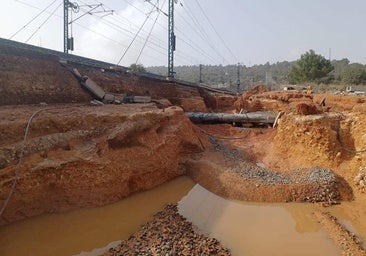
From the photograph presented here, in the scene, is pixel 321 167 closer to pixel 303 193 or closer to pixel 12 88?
pixel 303 193

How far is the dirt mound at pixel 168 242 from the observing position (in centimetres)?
755

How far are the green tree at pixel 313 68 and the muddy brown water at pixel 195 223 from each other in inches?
1397

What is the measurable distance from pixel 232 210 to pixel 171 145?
A: 14.9 feet

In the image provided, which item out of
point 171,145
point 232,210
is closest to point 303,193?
point 232,210

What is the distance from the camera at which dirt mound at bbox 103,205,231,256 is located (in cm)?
755

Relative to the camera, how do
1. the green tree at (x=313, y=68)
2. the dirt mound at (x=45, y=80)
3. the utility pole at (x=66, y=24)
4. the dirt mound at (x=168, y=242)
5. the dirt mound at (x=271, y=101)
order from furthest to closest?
the green tree at (x=313, y=68), the utility pole at (x=66, y=24), the dirt mound at (x=271, y=101), the dirt mound at (x=45, y=80), the dirt mound at (x=168, y=242)

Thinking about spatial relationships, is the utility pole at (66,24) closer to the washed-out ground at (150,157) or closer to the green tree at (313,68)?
the washed-out ground at (150,157)

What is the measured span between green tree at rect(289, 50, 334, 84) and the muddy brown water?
1397 inches

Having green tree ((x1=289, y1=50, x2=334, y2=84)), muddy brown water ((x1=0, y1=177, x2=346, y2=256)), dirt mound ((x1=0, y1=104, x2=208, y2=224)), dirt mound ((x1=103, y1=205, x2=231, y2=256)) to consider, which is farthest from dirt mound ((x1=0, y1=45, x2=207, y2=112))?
green tree ((x1=289, y1=50, x2=334, y2=84))

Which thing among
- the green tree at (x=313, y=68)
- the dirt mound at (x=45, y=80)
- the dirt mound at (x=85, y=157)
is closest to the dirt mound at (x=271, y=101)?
the dirt mound at (x=45, y=80)

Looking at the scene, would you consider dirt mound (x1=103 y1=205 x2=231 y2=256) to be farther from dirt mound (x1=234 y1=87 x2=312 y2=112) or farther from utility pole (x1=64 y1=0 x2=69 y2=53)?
utility pole (x1=64 y1=0 x2=69 y2=53)

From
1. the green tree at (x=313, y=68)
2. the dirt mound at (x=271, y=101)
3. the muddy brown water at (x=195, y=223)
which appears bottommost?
the muddy brown water at (x=195, y=223)

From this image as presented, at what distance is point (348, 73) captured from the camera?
136 ft

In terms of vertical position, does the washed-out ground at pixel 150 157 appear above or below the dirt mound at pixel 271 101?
below
